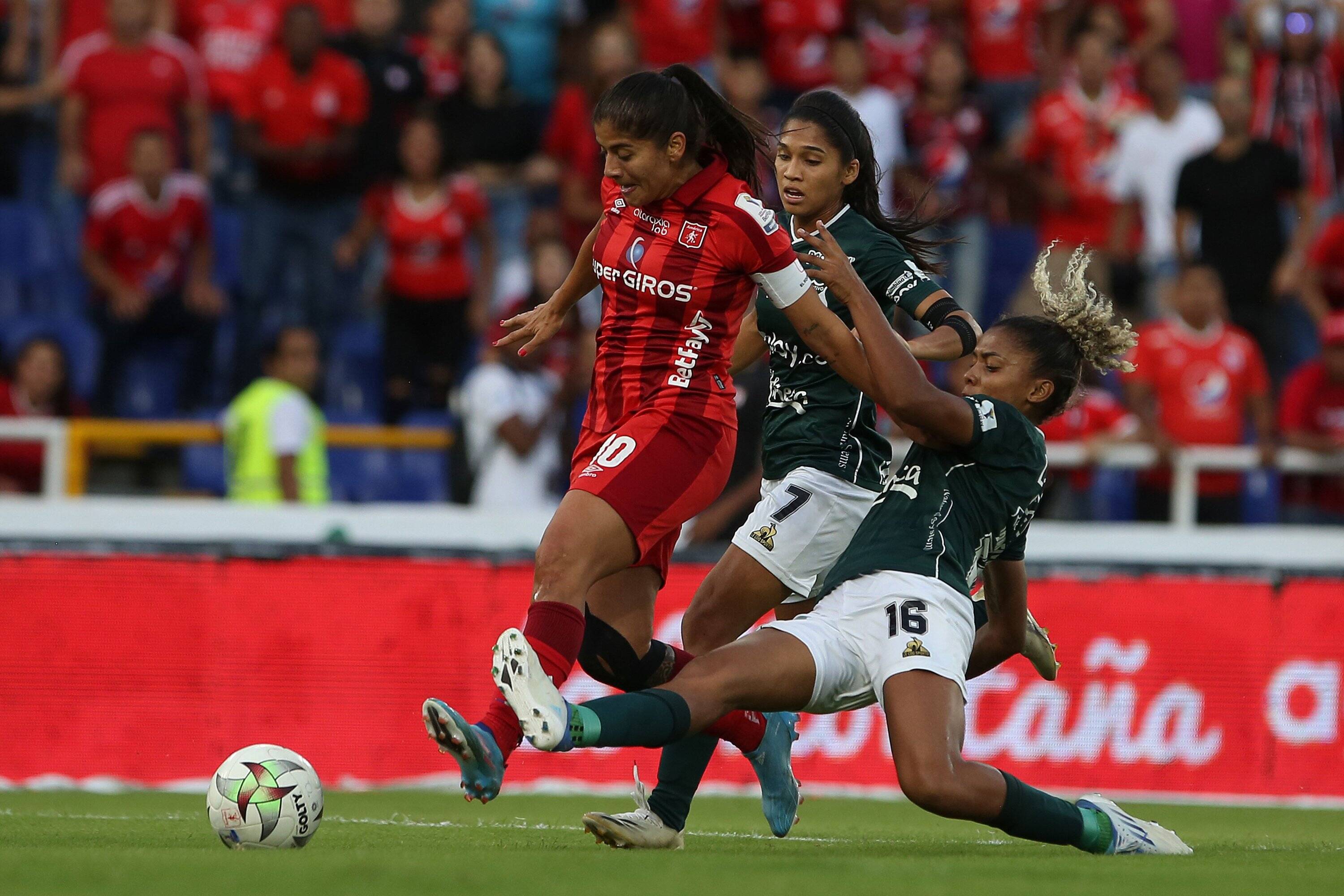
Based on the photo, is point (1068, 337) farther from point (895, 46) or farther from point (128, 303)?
point (895, 46)

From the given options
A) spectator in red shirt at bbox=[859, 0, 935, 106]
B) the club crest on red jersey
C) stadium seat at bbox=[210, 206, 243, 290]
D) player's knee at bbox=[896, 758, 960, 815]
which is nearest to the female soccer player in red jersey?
the club crest on red jersey

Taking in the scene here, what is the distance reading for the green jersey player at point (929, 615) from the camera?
505 centimetres

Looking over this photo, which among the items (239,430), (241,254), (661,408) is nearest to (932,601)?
(661,408)

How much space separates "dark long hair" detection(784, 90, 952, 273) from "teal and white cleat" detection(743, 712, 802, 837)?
66.0 inches

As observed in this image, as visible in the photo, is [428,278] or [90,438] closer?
[90,438]

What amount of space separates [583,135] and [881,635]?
7781 millimetres

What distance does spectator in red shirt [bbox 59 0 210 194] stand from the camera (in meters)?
12.1

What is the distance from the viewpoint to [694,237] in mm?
5609

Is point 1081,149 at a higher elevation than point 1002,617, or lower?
higher

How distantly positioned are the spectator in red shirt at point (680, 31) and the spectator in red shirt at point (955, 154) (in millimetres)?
1586

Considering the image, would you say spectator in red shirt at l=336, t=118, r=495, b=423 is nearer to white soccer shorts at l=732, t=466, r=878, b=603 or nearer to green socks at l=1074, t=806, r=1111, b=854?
white soccer shorts at l=732, t=466, r=878, b=603

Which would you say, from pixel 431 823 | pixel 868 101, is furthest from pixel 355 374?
pixel 431 823

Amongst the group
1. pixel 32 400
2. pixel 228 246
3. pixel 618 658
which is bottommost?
pixel 618 658

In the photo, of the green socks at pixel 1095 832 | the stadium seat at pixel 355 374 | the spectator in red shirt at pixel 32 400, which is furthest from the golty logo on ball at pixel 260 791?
the stadium seat at pixel 355 374
